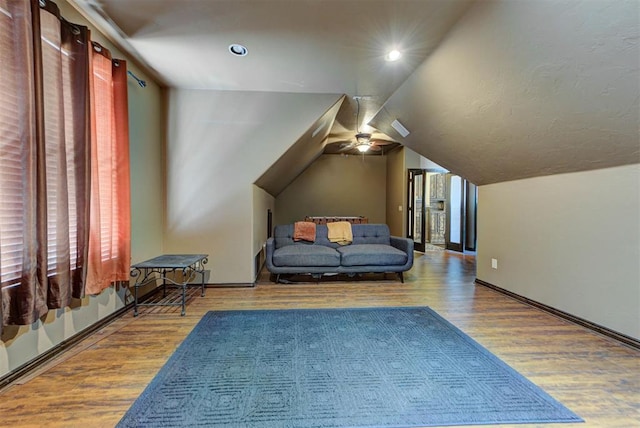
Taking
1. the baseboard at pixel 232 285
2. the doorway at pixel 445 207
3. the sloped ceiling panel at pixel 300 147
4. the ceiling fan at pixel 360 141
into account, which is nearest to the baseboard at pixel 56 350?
the baseboard at pixel 232 285

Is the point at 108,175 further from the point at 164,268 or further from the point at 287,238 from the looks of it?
the point at 287,238

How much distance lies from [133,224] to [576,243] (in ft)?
14.8

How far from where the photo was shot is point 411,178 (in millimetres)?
7070

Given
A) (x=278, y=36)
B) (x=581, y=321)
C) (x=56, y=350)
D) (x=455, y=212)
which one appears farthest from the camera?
(x=455, y=212)

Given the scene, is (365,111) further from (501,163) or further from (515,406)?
(515,406)

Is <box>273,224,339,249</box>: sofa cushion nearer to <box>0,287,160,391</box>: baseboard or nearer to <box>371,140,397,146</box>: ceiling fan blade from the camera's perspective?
<box>0,287,160,391</box>: baseboard

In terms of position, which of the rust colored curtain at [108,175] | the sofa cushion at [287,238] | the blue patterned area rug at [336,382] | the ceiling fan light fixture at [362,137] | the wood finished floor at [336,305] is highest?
the ceiling fan light fixture at [362,137]

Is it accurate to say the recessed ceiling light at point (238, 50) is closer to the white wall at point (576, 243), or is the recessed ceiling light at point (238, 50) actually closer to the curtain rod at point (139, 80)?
the curtain rod at point (139, 80)

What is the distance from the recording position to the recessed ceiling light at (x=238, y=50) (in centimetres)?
255

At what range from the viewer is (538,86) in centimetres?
211

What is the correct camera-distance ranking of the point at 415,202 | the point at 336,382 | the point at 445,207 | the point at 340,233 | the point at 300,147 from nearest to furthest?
1. the point at 336,382
2. the point at 300,147
3. the point at 340,233
4. the point at 415,202
5. the point at 445,207

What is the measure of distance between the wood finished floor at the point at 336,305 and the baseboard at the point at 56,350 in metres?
0.05

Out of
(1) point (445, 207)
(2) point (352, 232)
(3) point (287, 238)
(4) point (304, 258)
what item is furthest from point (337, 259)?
(1) point (445, 207)

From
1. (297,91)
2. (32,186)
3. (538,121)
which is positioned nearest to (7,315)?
(32,186)
